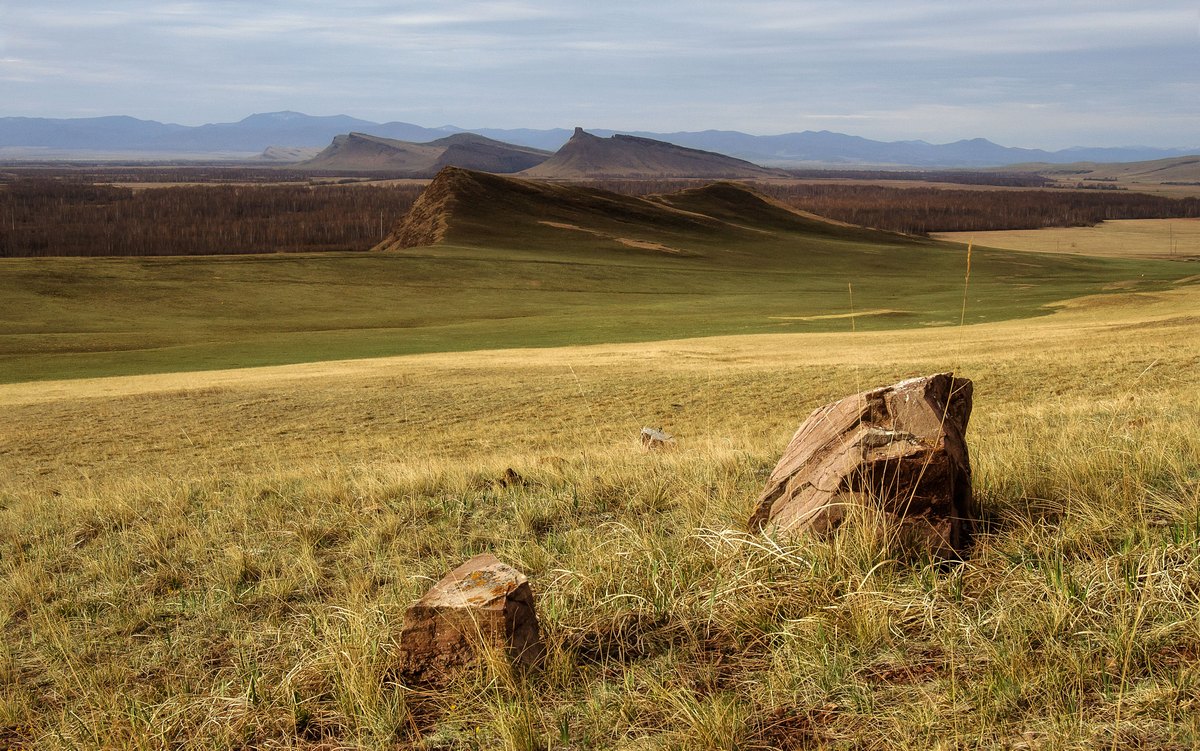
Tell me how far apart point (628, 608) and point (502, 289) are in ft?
175

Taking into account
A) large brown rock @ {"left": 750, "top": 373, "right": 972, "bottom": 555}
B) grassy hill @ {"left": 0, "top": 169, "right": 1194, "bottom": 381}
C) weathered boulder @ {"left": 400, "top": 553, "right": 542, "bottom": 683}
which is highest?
large brown rock @ {"left": 750, "top": 373, "right": 972, "bottom": 555}

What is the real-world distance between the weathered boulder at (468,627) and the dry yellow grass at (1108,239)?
A: 283 feet

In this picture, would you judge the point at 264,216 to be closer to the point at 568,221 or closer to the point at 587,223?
the point at 568,221

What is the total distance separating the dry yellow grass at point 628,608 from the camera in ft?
11.7

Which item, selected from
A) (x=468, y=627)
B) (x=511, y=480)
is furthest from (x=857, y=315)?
(x=468, y=627)

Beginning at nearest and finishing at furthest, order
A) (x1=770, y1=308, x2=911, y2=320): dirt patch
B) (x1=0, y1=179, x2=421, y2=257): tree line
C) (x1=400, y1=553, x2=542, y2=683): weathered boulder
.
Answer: (x1=400, y1=553, x2=542, y2=683): weathered boulder → (x1=770, y1=308, x2=911, y2=320): dirt patch → (x1=0, y1=179, x2=421, y2=257): tree line

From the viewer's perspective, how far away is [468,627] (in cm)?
409

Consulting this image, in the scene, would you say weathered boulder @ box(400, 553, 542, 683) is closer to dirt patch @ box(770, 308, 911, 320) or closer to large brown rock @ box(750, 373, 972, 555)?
large brown rock @ box(750, 373, 972, 555)

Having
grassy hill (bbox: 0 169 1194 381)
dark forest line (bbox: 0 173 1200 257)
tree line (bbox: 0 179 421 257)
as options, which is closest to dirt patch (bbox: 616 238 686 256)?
grassy hill (bbox: 0 169 1194 381)

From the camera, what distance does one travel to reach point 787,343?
99.8 ft

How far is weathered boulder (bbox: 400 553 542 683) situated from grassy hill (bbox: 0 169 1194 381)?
2853 centimetres

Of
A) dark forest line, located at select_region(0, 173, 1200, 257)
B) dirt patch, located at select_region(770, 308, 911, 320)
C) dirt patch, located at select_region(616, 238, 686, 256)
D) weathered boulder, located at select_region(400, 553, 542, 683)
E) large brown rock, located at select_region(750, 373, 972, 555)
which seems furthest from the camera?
dark forest line, located at select_region(0, 173, 1200, 257)

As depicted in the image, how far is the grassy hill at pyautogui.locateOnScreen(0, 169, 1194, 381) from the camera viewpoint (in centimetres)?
3638

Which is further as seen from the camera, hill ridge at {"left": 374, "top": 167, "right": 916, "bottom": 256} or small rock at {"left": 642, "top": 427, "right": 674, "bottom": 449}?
hill ridge at {"left": 374, "top": 167, "right": 916, "bottom": 256}
